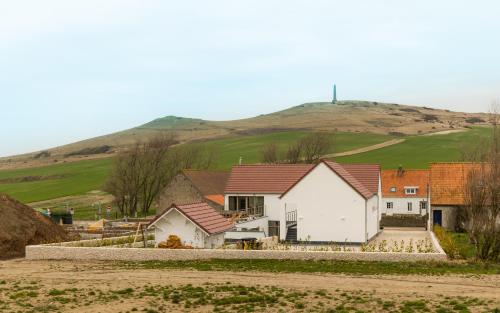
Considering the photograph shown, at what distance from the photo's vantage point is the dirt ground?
18.5 m

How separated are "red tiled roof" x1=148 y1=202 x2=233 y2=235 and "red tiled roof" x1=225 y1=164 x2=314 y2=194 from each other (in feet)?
51.0

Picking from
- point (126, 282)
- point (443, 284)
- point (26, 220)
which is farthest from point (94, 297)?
point (26, 220)

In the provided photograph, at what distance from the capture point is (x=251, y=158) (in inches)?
4235

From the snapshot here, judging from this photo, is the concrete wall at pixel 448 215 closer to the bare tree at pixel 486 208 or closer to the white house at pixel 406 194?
the white house at pixel 406 194

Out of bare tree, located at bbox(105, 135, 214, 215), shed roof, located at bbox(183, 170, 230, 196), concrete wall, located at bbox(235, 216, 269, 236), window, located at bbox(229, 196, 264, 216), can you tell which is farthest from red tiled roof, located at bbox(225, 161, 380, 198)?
bare tree, located at bbox(105, 135, 214, 215)

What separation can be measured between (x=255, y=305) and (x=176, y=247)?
14318 millimetres

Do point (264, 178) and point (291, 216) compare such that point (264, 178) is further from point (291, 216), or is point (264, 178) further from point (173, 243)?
point (173, 243)

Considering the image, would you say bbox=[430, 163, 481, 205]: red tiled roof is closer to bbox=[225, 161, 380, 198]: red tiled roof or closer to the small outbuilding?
bbox=[225, 161, 380, 198]: red tiled roof

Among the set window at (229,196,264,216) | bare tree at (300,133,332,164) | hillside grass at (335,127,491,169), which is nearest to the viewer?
window at (229,196,264,216)

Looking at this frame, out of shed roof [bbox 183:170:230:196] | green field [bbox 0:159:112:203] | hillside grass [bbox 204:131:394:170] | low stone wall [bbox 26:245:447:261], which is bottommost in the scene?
low stone wall [bbox 26:245:447:261]

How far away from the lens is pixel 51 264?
28953mm

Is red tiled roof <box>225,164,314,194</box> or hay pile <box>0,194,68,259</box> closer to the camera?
hay pile <box>0,194,68,259</box>

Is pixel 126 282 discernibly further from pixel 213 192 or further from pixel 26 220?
pixel 213 192

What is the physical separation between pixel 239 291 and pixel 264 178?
1239 inches
